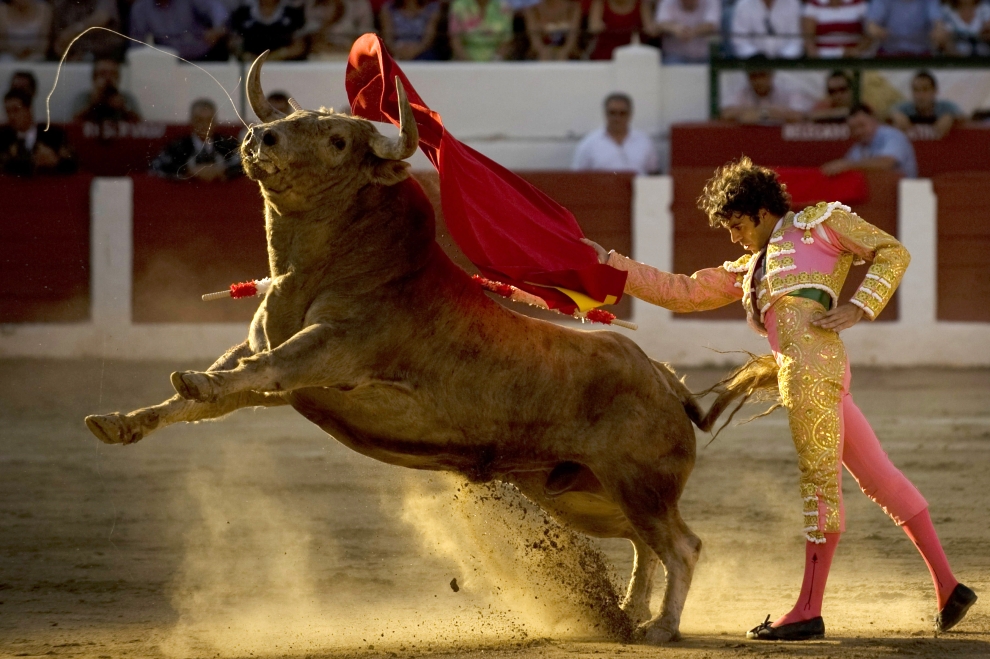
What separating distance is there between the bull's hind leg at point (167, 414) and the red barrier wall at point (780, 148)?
6659 mm

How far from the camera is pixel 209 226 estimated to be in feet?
32.7

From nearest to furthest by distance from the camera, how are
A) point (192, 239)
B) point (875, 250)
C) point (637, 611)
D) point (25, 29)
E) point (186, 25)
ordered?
point (875, 250)
point (637, 611)
point (192, 239)
point (186, 25)
point (25, 29)

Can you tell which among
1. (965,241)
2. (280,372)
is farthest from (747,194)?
(965,241)

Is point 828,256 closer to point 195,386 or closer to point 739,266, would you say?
point 739,266

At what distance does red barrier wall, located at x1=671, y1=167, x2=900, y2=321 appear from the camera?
9.76 m

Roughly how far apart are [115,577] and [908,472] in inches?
135

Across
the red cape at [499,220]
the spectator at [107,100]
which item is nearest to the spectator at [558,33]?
the spectator at [107,100]

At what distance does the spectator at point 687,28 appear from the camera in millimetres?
10641

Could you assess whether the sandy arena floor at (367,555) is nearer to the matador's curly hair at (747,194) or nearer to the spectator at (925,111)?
the matador's curly hair at (747,194)

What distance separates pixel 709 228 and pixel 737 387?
583cm

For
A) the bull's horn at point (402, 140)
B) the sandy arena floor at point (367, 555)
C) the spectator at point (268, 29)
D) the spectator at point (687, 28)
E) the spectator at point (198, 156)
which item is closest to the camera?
the bull's horn at point (402, 140)

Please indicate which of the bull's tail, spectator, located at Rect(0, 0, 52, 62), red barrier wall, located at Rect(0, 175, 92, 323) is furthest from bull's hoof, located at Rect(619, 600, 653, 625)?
spectator, located at Rect(0, 0, 52, 62)

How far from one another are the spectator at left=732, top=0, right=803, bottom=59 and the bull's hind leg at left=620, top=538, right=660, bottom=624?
690cm

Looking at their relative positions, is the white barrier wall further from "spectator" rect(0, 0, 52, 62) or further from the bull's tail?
the bull's tail
